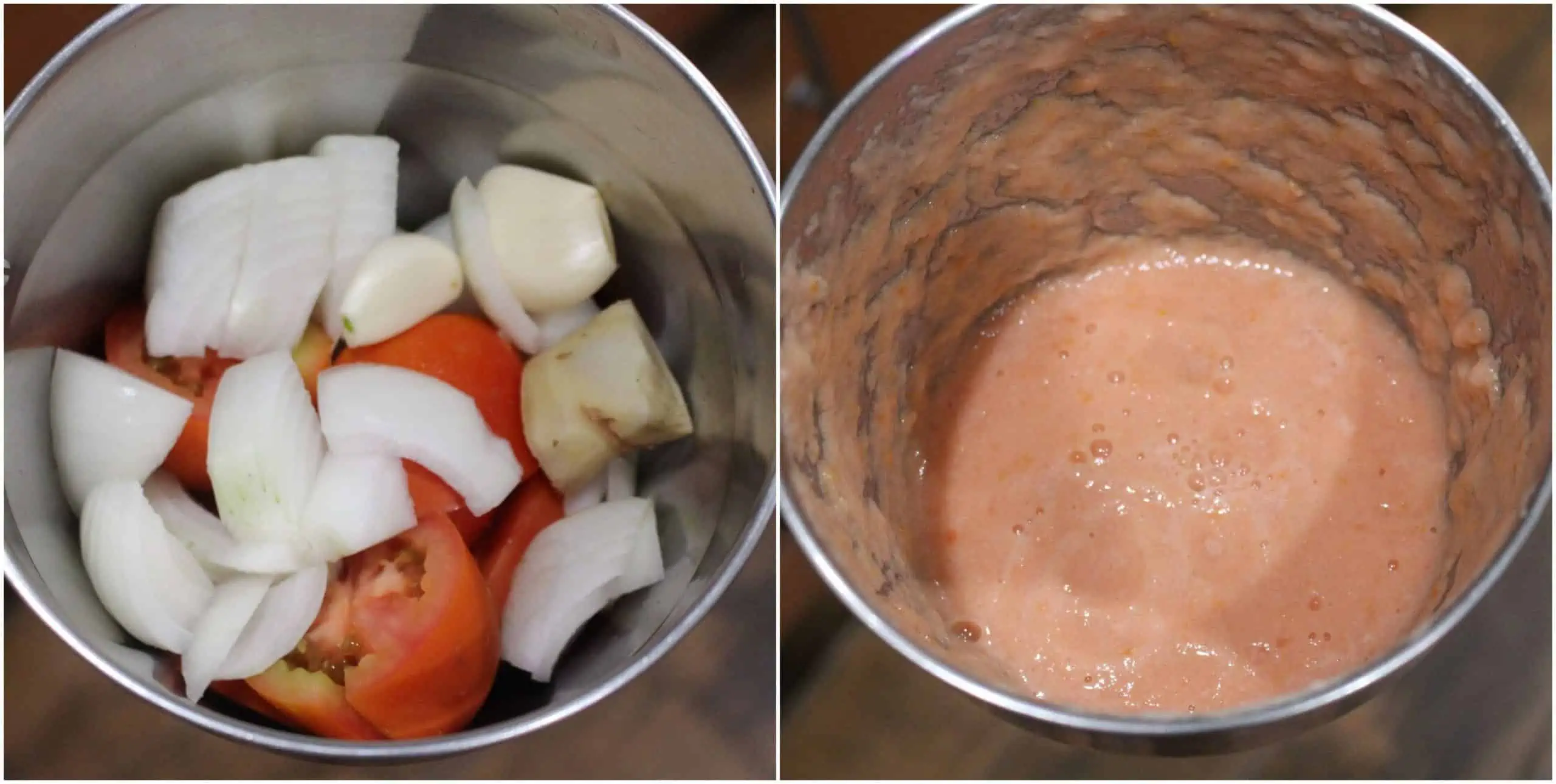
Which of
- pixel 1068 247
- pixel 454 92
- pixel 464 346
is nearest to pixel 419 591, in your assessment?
pixel 464 346

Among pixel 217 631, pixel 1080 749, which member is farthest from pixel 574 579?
pixel 1080 749

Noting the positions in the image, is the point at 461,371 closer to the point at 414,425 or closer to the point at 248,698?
the point at 414,425

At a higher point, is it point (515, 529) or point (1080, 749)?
point (515, 529)

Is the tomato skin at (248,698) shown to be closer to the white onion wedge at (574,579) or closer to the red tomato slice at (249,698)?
the red tomato slice at (249,698)

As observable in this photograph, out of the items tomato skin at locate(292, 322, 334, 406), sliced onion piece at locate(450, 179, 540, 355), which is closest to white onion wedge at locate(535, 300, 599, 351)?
sliced onion piece at locate(450, 179, 540, 355)

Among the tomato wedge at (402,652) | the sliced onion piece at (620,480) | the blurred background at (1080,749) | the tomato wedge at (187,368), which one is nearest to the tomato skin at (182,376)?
the tomato wedge at (187,368)

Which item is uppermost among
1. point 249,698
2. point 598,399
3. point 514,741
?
point 598,399
